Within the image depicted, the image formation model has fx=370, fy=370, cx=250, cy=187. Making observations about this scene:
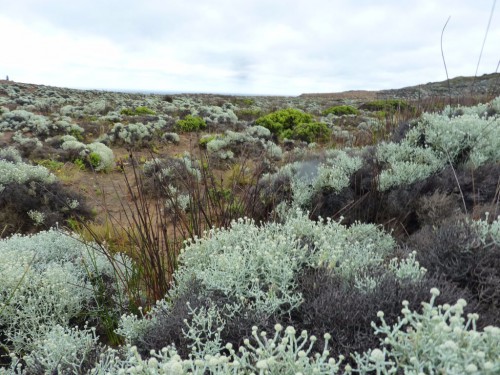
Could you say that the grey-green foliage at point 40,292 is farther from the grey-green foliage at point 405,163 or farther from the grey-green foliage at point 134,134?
the grey-green foliage at point 134,134

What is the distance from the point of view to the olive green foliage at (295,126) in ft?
35.8

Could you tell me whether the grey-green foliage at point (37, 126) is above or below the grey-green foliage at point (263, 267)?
above

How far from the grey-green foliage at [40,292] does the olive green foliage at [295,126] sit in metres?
8.18

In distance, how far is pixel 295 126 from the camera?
1187cm

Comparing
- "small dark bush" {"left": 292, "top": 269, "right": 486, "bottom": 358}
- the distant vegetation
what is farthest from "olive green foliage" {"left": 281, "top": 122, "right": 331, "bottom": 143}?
"small dark bush" {"left": 292, "top": 269, "right": 486, "bottom": 358}

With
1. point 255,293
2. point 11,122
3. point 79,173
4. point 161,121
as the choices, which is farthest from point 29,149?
point 255,293

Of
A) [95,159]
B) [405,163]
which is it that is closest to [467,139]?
[405,163]

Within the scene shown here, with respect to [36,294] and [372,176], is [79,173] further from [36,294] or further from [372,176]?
[372,176]

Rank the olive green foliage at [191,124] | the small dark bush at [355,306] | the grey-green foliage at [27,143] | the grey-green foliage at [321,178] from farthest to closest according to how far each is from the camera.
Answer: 1. the olive green foliage at [191,124]
2. the grey-green foliage at [27,143]
3. the grey-green foliage at [321,178]
4. the small dark bush at [355,306]

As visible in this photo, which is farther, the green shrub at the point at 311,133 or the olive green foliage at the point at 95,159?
the green shrub at the point at 311,133

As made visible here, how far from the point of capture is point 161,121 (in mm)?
13516

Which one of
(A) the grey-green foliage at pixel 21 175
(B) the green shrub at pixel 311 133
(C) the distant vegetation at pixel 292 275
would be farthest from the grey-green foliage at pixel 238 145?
(A) the grey-green foliage at pixel 21 175

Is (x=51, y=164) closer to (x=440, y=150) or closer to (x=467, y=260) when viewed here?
(x=440, y=150)

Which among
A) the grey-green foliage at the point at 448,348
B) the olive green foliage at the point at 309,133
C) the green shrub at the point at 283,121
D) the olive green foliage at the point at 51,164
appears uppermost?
the green shrub at the point at 283,121
